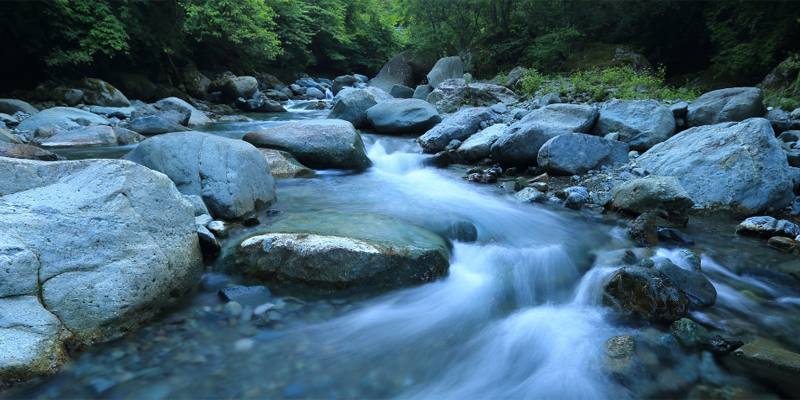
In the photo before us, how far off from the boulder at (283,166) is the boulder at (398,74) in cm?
1640

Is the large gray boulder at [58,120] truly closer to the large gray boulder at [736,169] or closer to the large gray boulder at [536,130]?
the large gray boulder at [536,130]

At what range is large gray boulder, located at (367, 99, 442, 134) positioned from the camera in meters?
10.9

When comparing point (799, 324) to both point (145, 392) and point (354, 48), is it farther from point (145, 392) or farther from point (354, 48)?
point (354, 48)

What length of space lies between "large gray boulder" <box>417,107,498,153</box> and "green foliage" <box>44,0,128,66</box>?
10898mm

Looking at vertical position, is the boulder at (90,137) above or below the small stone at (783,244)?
below

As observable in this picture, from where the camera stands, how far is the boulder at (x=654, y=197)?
5191mm

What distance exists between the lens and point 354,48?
33188 millimetres

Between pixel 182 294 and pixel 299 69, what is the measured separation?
2671cm

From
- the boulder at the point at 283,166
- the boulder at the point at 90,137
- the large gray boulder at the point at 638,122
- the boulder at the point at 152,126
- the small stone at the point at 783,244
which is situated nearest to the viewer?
the small stone at the point at 783,244

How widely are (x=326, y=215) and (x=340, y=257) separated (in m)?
1.12

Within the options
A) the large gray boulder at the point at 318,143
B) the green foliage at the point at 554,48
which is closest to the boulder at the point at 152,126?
the large gray boulder at the point at 318,143

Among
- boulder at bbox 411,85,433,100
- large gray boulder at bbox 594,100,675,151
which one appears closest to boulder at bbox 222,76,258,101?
boulder at bbox 411,85,433,100

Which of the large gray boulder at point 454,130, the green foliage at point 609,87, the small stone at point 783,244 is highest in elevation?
the green foliage at point 609,87

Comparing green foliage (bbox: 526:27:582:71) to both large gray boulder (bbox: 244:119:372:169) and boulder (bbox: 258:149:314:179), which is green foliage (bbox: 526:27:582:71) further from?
boulder (bbox: 258:149:314:179)
